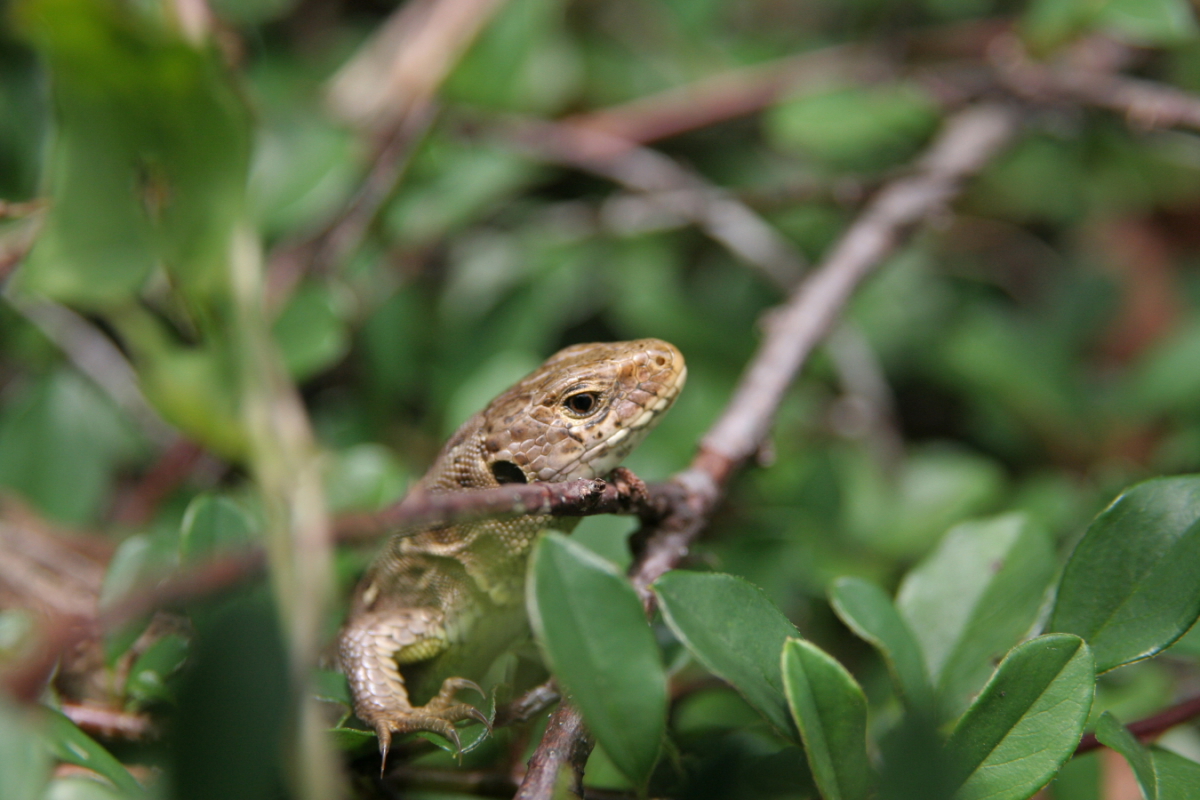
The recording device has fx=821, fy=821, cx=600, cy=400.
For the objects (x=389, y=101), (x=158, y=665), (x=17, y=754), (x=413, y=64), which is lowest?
(x=158, y=665)

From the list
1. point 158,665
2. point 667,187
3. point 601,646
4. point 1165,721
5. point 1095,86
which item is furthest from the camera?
point 667,187

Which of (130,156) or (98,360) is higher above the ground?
(130,156)

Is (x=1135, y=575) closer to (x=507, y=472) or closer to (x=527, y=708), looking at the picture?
(x=527, y=708)

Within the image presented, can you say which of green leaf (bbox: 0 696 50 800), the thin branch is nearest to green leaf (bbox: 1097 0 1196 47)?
the thin branch

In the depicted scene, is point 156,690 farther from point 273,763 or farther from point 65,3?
point 65,3

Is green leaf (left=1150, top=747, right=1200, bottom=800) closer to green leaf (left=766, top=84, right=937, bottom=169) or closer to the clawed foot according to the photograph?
the clawed foot

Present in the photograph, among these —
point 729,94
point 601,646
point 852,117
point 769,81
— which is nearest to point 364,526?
point 601,646

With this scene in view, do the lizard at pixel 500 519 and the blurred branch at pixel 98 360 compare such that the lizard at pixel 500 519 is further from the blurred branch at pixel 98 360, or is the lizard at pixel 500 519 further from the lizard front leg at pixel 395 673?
the blurred branch at pixel 98 360
